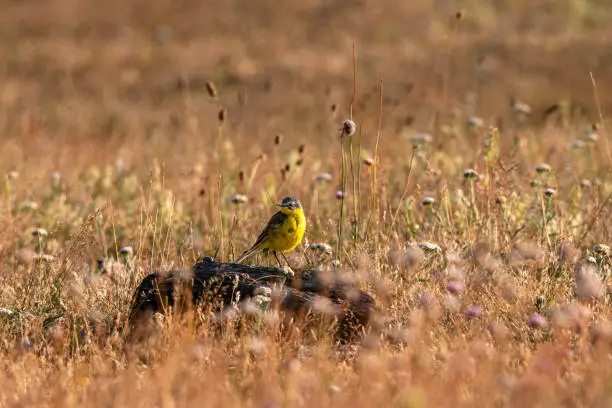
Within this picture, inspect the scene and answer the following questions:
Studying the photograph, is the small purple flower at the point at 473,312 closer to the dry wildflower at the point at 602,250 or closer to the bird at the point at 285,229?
the dry wildflower at the point at 602,250

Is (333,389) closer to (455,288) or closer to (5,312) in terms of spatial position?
(455,288)

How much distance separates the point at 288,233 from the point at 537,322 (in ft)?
5.26

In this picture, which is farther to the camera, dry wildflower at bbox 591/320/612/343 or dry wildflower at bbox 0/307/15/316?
dry wildflower at bbox 0/307/15/316

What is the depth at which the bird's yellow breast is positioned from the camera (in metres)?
5.09

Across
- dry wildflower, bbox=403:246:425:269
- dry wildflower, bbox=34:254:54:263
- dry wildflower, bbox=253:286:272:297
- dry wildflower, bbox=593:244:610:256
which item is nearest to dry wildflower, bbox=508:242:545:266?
dry wildflower, bbox=593:244:610:256

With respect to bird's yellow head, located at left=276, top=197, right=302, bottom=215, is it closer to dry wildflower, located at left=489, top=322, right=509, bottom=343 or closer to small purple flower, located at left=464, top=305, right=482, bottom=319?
small purple flower, located at left=464, top=305, right=482, bottom=319

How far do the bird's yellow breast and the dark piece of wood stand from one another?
0.58 meters

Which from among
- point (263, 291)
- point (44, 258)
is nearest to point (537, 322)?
point (263, 291)

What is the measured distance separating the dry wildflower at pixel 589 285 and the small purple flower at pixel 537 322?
0.84ft

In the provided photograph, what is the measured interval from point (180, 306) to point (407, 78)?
14.3m

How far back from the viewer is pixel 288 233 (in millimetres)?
5094

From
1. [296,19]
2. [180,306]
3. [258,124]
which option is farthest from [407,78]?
[180,306]

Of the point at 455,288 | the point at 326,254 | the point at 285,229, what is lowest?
the point at 326,254

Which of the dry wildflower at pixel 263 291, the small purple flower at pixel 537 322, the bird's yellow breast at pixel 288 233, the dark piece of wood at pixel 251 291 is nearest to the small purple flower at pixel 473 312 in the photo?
the small purple flower at pixel 537 322
